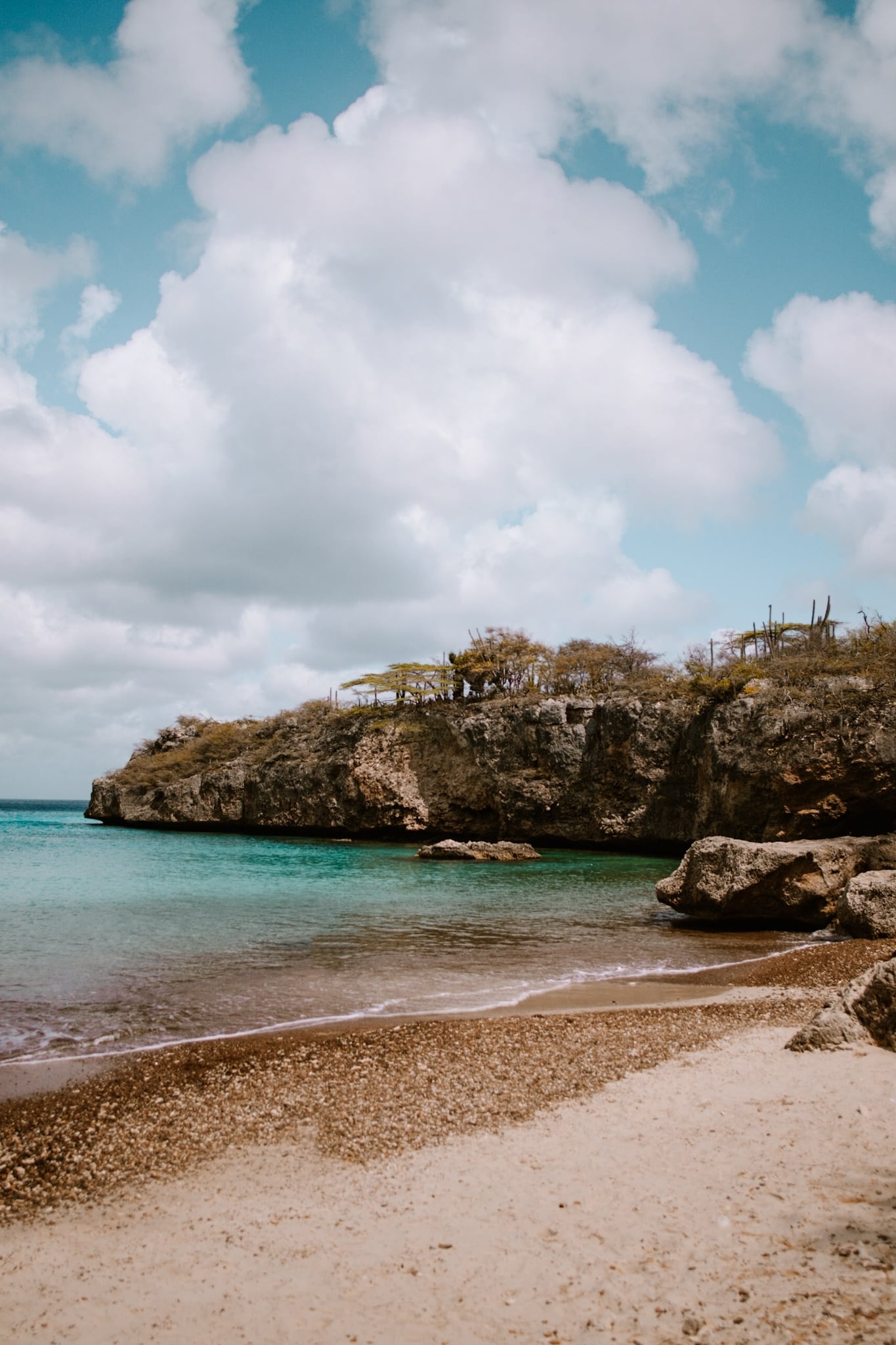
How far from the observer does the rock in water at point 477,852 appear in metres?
32.5

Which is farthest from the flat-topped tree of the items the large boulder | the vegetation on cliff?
the large boulder

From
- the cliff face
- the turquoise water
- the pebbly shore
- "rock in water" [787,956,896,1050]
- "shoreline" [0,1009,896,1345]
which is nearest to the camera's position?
"shoreline" [0,1009,896,1345]

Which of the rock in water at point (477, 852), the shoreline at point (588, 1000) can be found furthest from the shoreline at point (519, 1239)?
the rock in water at point (477, 852)

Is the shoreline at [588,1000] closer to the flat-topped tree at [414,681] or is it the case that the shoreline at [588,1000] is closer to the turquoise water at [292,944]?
the turquoise water at [292,944]

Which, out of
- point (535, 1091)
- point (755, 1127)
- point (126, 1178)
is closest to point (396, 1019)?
point (535, 1091)

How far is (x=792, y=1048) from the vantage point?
22.7 feet

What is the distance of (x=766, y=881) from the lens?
51.8 ft

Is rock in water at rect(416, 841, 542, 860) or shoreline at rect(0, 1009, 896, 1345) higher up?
shoreline at rect(0, 1009, 896, 1345)

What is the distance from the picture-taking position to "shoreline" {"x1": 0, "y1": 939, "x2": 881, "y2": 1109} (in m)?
7.42

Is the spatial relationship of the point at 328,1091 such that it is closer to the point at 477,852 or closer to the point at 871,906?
the point at 871,906

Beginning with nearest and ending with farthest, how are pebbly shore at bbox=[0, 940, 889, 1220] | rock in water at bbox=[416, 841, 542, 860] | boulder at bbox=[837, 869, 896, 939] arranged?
pebbly shore at bbox=[0, 940, 889, 1220] < boulder at bbox=[837, 869, 896, 939] < rock in water at bbox=[416, 841, 542, 860]

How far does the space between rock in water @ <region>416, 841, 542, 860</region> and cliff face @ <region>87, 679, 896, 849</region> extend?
6.53 metres

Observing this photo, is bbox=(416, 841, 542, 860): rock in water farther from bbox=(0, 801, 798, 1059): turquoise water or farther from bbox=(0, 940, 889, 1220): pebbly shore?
bbox=(0, 940, 889, 1220): pebbly shore

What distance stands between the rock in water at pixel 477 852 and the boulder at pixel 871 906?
62.4ft
